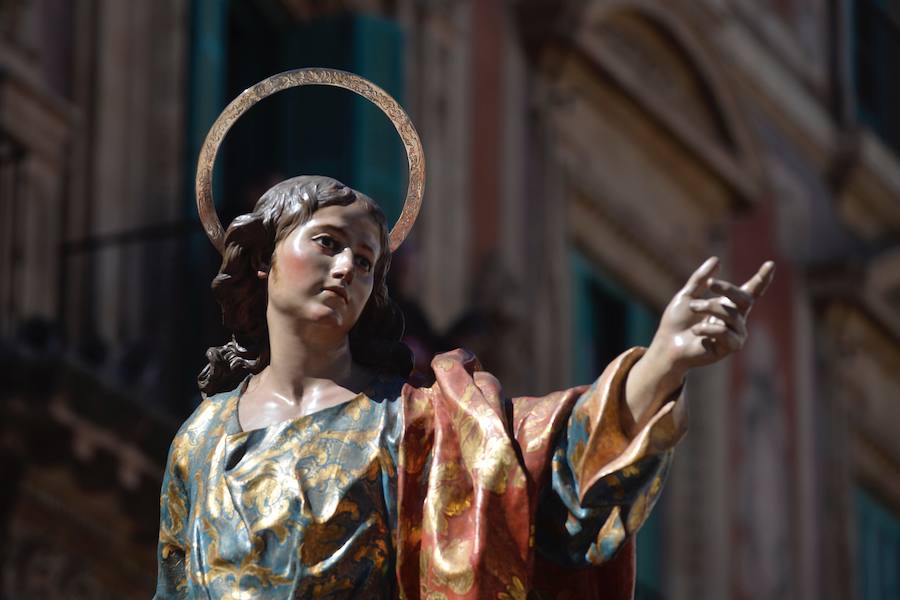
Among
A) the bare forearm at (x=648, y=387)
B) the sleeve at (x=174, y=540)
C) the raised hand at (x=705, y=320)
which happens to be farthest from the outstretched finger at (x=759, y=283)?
the sleeve at (x=174, y=540)

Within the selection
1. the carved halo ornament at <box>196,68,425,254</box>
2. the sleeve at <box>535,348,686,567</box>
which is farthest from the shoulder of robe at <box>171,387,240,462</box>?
the sleeve at <box>535,348,686,567</box>

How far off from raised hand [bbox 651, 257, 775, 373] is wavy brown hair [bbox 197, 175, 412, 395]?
2.00ft

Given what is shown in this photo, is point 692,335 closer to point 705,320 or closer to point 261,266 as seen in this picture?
point 705,320

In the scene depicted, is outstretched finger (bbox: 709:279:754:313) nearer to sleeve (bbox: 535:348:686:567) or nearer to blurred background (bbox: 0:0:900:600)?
sleeve (bbox: 535:348:686:567)

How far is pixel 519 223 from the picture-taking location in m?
15.1

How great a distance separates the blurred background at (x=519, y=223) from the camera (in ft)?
35.4

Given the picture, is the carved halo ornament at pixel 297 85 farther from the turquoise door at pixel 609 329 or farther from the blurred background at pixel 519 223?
the turquoise door at pixel 609 329

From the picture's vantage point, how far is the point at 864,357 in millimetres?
19375

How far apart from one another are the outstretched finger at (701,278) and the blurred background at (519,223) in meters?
5.52

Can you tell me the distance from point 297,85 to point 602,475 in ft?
2.89

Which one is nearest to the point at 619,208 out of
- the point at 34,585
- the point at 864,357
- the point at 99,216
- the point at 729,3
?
the point at 729,3

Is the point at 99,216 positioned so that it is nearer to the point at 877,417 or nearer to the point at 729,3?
the point at 729,3

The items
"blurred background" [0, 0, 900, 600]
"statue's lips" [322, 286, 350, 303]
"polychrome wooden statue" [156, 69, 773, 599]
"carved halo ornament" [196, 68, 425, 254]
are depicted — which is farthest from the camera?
"blurred background" [0, 0, 900, 600]

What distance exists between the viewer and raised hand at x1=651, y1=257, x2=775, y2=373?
14.9 feet
